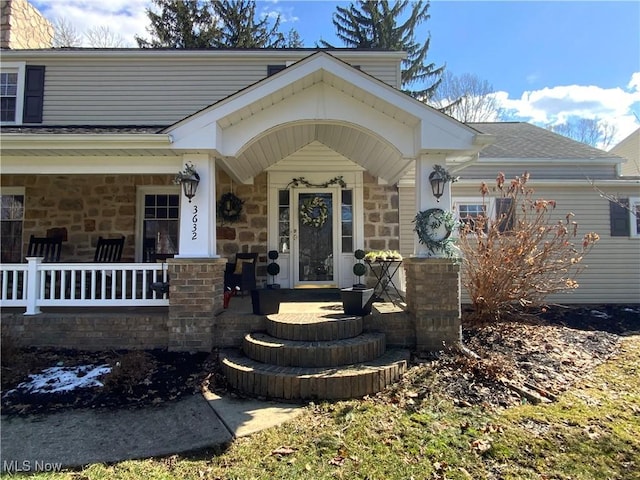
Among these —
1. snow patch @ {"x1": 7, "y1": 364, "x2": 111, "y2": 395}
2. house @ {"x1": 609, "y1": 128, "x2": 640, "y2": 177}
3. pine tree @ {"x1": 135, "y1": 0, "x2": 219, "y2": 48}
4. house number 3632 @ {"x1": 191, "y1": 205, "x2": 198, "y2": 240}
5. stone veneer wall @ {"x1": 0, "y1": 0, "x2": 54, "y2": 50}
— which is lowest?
snow patch @ {"x1": 7, "y1": 364, "x2": 111, "y2": 395}

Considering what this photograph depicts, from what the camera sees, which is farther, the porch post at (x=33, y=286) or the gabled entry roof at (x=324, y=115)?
the porch post at (x=33, y=286)

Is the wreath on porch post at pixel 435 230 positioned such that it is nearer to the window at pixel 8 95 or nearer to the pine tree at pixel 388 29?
the window at pixel 8 95

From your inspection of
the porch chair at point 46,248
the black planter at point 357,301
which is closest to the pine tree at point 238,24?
the porch chair at point 46,248

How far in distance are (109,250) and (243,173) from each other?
3210mm

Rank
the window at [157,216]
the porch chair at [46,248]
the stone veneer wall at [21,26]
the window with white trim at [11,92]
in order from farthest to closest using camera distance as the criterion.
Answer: the stone veneer wall at [21,26], the window with white trim at [11,92], the window at [157,216], the porch chair at [46,248]

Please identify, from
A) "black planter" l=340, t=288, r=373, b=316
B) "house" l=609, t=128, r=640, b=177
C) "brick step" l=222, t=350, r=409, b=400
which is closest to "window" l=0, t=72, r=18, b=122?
"brick step" l=222, t=350, r=409, b=400

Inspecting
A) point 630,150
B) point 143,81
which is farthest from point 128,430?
point 630,150

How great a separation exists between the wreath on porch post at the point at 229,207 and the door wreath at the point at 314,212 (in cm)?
130

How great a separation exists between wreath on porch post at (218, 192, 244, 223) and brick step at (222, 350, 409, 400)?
397cm

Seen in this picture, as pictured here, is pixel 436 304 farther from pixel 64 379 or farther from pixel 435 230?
pixel 64 379

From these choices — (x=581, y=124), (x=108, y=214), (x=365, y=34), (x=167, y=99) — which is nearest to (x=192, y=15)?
(x=365, y=34)

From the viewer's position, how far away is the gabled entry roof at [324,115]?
16.7 feet

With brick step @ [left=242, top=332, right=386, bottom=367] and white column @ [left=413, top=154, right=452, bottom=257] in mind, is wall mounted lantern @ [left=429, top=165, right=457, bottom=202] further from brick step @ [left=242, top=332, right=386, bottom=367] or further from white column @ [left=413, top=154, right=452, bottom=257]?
brick step @ [left=242, top=332, right=386, bottom=367]

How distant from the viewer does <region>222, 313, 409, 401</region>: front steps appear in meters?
3.91
